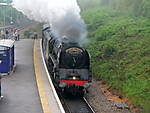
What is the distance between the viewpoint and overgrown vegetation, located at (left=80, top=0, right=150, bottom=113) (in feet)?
59.9

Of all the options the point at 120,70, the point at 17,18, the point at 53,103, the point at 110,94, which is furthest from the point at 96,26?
the point at 17,18

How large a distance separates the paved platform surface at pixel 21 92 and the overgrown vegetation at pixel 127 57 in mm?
5626

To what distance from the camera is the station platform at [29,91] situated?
12328 mm

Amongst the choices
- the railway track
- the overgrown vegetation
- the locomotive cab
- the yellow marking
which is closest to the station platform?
the yellow marking

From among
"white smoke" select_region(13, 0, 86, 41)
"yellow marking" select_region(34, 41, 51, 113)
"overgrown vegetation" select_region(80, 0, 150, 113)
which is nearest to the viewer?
"yellow marking" select_region(34, 41, 51, 113)

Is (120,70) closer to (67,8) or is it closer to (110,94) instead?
(110,94)

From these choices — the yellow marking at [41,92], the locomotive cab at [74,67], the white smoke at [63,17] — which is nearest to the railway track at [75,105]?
the locomotive cab at [74,67]

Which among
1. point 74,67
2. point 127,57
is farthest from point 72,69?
point 127,57

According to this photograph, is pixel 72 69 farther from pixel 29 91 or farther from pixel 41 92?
pixel 29 91

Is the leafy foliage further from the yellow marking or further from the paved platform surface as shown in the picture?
the paved platform surface

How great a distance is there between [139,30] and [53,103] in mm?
17807

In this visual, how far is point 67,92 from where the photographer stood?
17609 millimetres

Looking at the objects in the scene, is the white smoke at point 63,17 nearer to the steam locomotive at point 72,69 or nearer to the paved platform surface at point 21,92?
the steam locomotive at point 72,69

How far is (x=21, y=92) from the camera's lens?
47.9ft
